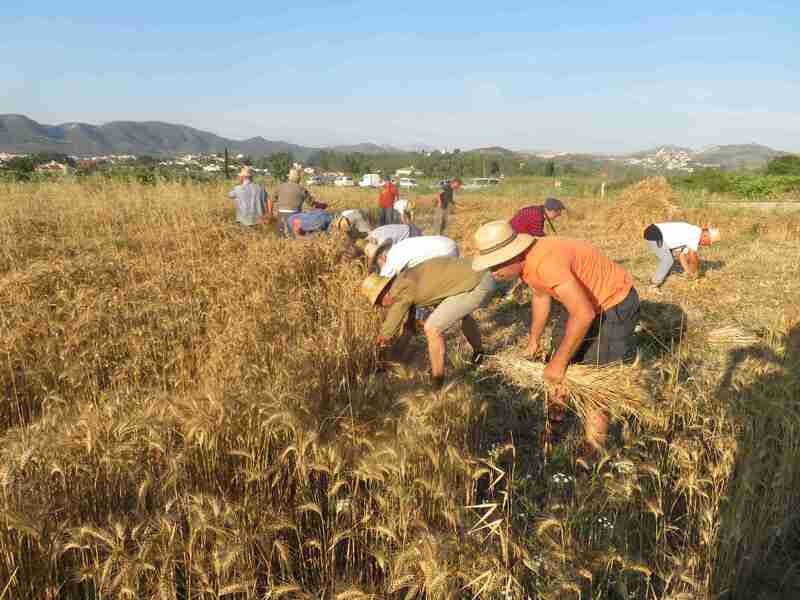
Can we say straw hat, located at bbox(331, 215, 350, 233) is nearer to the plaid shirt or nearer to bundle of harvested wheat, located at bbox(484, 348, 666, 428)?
the plaid shirt

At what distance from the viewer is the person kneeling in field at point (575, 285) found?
2.77 m

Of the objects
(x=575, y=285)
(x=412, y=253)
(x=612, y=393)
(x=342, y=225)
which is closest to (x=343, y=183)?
(x=342, y=225)

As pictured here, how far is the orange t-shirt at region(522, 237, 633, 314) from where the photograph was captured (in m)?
2.83

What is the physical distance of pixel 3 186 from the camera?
10047 millimetres

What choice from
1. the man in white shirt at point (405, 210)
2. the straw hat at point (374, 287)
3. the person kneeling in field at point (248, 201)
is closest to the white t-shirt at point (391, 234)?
the straw hat at point (374, 287)

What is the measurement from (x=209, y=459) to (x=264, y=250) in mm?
3979

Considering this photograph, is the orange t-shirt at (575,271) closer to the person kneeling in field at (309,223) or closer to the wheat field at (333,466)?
the wheat field at (333,466)

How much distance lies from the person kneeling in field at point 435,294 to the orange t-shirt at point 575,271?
0.81 m

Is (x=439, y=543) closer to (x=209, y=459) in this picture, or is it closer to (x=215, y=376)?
(x=209, y=459)

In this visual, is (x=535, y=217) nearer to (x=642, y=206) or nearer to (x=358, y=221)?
A: (x=358, y=221)

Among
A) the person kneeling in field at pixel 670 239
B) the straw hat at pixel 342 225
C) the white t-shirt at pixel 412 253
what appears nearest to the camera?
the white t-shirt at pixel 412 253

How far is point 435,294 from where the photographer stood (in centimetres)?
379

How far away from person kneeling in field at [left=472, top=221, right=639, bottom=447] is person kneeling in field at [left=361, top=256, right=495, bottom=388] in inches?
25.1

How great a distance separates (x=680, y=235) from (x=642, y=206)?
9.08 m
